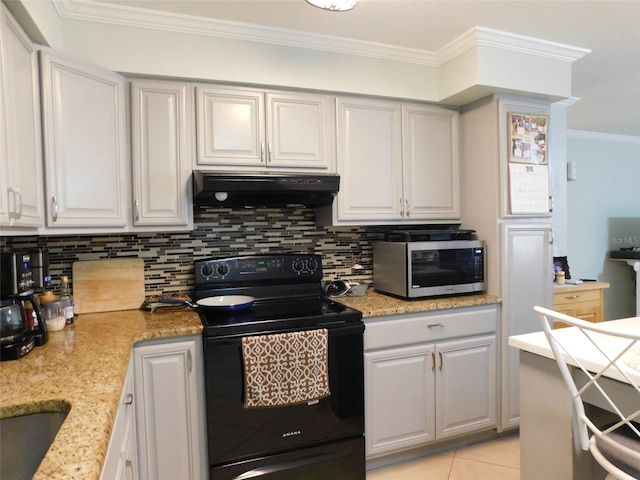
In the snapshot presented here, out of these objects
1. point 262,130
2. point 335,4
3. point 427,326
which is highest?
point 335,4

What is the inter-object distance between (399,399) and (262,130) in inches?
62.8

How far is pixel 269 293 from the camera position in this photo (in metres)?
2.35

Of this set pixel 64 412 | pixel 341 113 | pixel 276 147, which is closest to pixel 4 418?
pixel 64 412

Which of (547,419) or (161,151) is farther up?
(161,151)

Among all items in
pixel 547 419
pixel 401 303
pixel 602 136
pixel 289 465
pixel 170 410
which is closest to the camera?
pixel 547 419

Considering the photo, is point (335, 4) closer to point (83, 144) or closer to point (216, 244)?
point (83, 144)

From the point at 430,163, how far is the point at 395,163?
0.25 metres

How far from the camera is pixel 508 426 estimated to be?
246cm

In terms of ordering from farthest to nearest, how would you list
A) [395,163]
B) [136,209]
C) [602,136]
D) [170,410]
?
[602,136] < [395,163] < [136,209] < [170,410]

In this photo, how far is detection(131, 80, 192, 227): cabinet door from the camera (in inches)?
79.4

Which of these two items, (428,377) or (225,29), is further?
→ (428,377)

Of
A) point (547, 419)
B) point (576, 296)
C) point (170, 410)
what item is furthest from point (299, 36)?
point (576, 296)

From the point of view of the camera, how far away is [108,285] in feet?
7.13

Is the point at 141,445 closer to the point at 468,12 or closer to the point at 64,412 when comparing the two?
the point at 64,412
